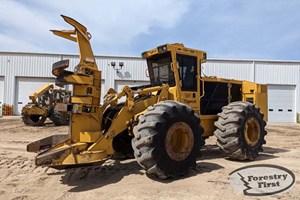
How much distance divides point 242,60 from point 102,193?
26874 mm

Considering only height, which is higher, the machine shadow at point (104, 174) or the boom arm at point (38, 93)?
the boom arm at point (38, 93)

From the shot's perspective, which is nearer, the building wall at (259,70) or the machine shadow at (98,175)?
the machine shadow at (98,175)

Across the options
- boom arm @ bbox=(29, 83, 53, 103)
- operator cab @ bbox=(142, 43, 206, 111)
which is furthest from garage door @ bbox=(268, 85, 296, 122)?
operator cab @ bbox=(142, 43, 206, 111)

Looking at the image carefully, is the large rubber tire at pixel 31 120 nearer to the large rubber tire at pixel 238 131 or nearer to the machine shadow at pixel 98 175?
the machine shadow at pixel 98 175

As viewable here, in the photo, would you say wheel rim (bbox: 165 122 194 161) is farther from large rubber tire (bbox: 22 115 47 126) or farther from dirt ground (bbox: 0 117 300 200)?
large rubber tire (bbox: 22 115 47 126)

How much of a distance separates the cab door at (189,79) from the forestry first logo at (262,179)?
2.18 metres

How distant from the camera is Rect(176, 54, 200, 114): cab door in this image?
7988 millimetres

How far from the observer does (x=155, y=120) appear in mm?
5902

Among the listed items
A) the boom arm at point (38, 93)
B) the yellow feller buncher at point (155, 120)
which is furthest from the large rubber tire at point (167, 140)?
the boom arm at point (38, 93)

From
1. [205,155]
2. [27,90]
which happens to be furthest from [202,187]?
[27,90]

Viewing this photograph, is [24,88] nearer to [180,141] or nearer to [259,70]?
[259,70]

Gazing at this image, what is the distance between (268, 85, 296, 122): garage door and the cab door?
23156mm

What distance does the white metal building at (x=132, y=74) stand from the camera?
95.7 feet

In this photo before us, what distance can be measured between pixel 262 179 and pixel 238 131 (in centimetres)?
167
